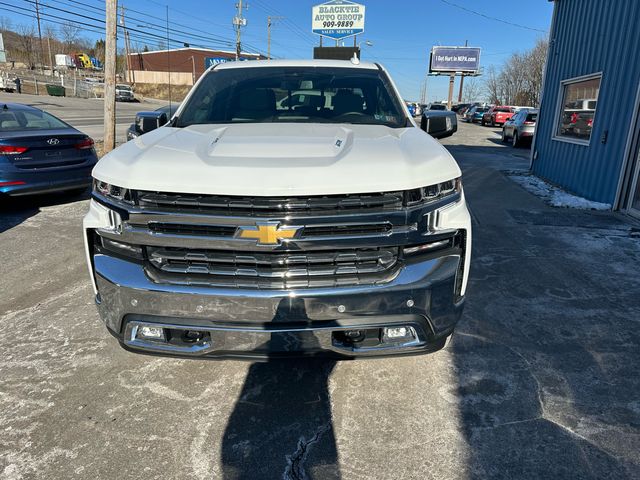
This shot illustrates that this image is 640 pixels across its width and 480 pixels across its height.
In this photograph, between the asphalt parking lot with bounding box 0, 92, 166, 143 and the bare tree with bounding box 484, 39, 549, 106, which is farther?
the bare tree with bounding box 484, 39, 549, 106

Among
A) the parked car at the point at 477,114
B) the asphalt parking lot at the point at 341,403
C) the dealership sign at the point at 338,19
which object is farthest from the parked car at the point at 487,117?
the asphalt parking lot at the point at 341,403

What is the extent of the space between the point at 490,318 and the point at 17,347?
11.5ft

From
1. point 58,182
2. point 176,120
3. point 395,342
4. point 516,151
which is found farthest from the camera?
point 516,151

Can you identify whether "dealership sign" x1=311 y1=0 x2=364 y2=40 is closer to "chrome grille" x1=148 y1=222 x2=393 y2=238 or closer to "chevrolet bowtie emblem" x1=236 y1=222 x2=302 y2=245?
"chrome grille" x1=148 y1=222 x2=393 y2=238

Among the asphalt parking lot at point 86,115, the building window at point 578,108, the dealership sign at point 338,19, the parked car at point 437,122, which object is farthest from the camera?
the dealership sign at point 338,19

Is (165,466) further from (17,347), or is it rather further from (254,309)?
(17,347)

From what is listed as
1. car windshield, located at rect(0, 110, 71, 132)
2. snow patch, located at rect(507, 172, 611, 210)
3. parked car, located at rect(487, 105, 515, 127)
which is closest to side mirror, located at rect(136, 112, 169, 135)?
car windshield, located at rect(0, 110, 71, 132)

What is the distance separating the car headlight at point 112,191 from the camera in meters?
2.28

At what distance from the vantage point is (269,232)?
6.98 ft

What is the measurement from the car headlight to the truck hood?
4cm

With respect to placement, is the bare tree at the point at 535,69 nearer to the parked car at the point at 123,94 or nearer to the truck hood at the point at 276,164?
the parked car at the point at 123,94

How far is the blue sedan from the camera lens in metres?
6.31

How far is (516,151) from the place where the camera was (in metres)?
18.6

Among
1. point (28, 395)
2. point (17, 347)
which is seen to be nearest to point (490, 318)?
point (28, 395)
